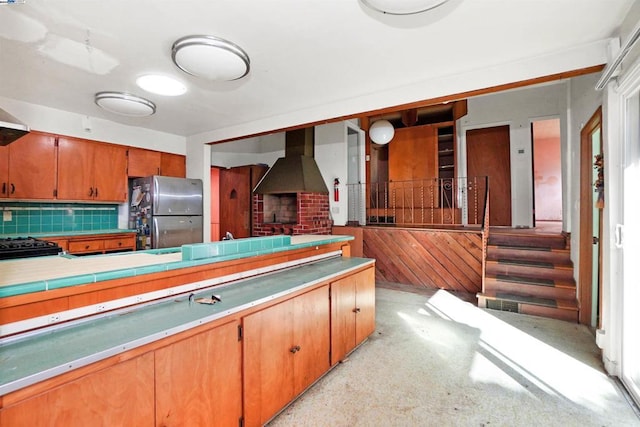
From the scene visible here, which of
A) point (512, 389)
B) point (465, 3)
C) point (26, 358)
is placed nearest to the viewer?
point (26, 358)

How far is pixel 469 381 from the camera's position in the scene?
6.83 feet

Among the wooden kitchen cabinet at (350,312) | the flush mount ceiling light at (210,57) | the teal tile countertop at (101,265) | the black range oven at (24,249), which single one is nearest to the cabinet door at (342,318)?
the wooden kitchen cabinet at (350,312)

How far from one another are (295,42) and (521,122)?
4981mm

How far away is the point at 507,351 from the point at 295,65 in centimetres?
300

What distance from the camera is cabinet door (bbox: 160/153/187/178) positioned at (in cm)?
445

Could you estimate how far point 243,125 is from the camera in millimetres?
3982

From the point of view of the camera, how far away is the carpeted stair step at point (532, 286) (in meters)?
3.40

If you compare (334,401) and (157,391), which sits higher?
(157,391)

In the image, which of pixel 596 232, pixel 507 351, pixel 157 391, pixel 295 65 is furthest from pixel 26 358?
pixel 596 232

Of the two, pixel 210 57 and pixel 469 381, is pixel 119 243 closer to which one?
pixel 210 57

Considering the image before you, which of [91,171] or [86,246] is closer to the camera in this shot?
[86,246]

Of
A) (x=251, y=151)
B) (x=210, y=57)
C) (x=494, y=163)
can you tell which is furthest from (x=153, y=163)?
(x=494, y=163)

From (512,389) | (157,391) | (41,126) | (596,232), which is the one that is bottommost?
(512,389)

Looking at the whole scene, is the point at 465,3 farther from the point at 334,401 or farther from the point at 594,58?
the point at 334,401
